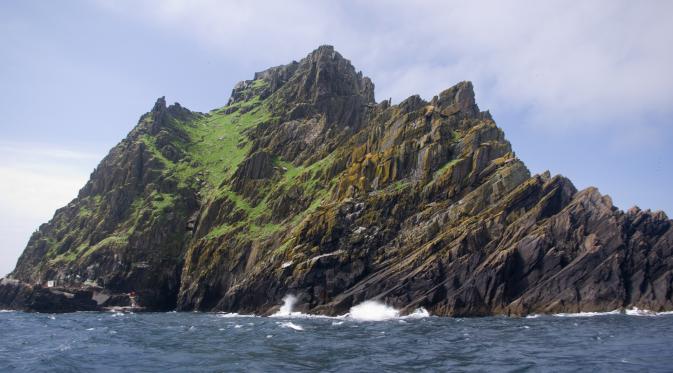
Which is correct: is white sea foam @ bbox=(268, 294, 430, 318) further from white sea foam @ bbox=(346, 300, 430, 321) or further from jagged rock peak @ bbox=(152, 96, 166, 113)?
jagged rock peak @ bbox=(152, 96, 166, 113)

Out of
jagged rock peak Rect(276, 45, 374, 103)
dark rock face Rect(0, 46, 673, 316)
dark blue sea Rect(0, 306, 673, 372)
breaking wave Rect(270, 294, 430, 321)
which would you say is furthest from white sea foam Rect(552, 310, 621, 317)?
jagged rock peak Rect(276, 45, 374, 103)

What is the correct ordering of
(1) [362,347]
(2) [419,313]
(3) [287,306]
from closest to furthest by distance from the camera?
1. (1) [362,347]
2. (2) [419,313]
3. (3) [287,306]

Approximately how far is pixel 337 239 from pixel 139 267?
45.6m

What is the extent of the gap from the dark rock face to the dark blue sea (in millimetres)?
11933

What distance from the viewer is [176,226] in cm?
11656

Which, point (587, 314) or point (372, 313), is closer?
point (587, 314)

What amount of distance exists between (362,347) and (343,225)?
46.4 meters

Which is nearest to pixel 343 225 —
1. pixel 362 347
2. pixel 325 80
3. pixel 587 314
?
pixel 587 314

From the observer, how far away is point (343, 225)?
8550cm

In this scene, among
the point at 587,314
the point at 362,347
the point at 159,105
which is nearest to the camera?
the point at 362,347

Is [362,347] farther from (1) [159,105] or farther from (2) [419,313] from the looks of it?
(1) [159,105]

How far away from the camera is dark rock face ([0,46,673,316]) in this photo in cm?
6812

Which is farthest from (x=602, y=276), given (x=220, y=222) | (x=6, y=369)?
(x=220, y=222)

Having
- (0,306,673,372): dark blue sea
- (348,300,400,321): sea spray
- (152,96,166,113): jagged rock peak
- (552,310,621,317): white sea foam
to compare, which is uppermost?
(152,96,166,113): jagged rock peak
